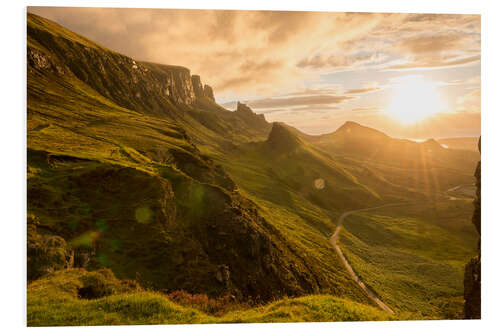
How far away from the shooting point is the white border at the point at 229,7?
1391 cm

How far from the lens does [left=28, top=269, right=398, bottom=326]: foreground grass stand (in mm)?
10703

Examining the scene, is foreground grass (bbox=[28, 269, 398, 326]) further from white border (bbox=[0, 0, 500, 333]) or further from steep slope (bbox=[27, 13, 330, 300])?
steep slope (bbox=[27, 13, 330, 300])

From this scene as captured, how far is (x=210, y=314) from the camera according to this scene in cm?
1271

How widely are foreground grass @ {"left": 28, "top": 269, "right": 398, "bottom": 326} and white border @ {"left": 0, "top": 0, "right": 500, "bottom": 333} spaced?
47cm

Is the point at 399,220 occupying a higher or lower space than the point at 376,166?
lower

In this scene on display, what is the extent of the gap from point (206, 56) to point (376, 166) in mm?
199816

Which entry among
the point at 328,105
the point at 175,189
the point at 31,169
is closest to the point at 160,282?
the point at 175,189

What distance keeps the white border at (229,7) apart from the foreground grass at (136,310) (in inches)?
18.3

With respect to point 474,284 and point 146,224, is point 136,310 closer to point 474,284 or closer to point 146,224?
point 146,224

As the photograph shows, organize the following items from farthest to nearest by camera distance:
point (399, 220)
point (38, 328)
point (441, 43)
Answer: point (399, 220) < point (441, 43) < point (38, 328)

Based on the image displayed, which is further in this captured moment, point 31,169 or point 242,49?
A: point 242,49

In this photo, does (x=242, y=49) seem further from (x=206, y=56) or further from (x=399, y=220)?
(x=399, y=220)
